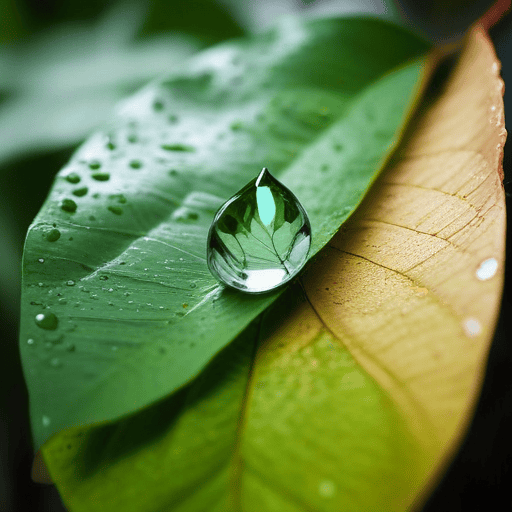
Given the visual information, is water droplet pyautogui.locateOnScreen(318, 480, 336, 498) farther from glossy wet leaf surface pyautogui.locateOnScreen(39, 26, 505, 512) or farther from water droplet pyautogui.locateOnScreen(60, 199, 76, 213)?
water droplet pyautogui.locateOnScreen(60, 199, 76, 213)

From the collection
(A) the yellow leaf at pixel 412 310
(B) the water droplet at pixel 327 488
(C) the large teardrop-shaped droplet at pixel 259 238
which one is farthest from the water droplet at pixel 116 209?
(B) the water droplet at pixel 327 488

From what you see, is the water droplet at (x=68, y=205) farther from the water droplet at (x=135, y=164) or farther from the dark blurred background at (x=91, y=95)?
the dark blurred background at (x=91, y=95)

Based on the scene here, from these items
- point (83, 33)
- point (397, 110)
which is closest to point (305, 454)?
point (397, 110)

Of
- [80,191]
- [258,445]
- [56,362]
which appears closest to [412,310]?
[258,445]

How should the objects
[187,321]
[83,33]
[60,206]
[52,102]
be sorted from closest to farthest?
[187,321]
[60,206]
[52,102]
[83,33]

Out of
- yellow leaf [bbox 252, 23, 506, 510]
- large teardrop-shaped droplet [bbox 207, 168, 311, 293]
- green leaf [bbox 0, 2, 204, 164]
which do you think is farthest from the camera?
green leaf [bbox 0, 2, 204, 164]

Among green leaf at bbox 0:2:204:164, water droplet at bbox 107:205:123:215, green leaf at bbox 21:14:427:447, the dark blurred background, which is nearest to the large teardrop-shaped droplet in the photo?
green leaf at bbox 21:14:427:447

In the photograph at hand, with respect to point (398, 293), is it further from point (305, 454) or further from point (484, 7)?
point (484, 7)
